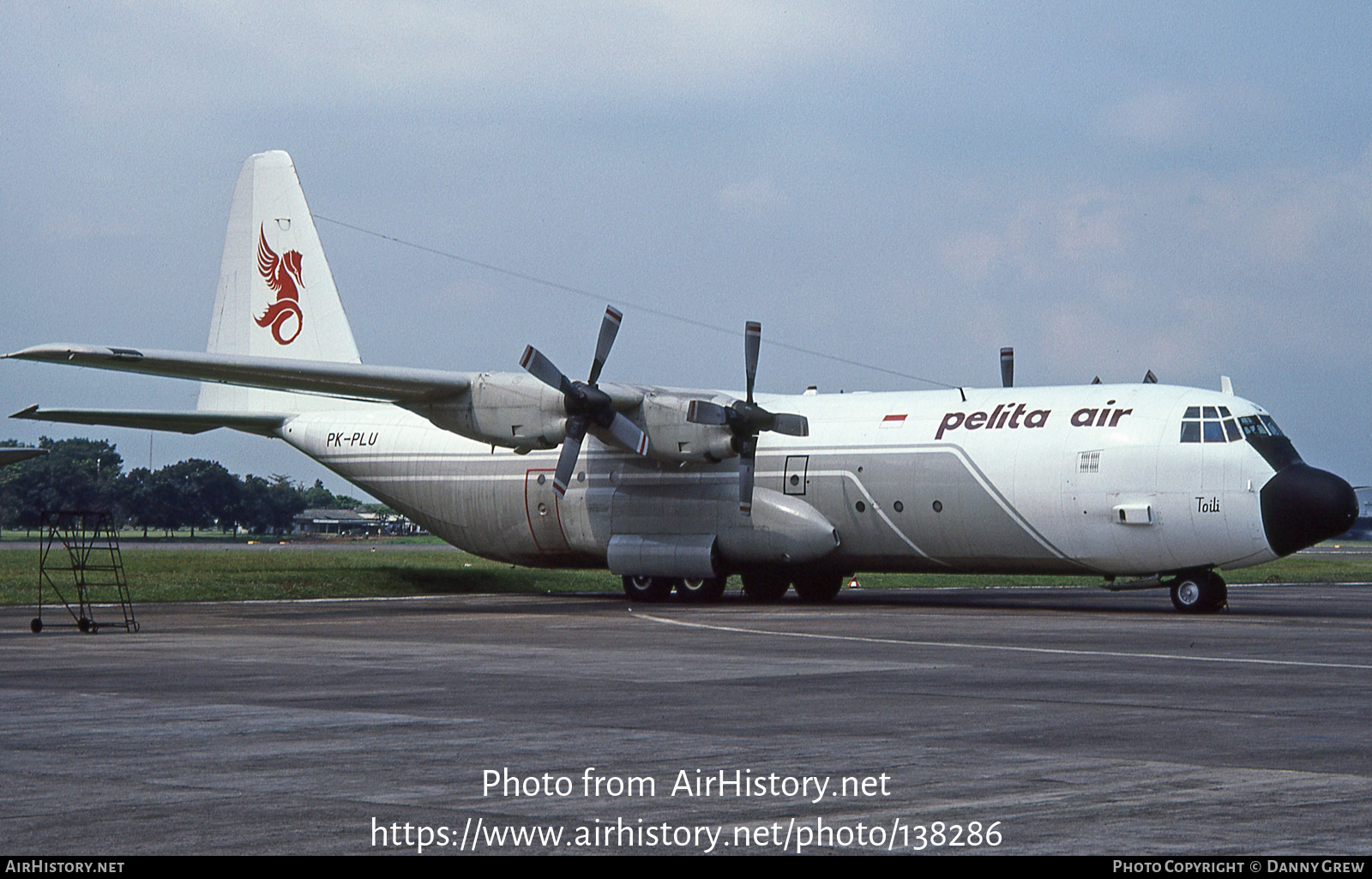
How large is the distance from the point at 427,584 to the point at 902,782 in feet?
106

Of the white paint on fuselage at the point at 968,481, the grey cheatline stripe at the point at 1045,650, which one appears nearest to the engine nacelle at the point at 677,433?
the white paint on fuselage at the point at 968,481

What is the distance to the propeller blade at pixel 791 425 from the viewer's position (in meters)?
30.2

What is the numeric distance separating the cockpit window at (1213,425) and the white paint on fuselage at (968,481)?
0.17 metres

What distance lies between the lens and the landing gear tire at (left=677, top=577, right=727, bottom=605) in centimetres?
3291

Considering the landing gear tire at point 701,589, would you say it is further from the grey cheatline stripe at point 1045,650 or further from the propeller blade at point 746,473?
the grey cheatline stripe at point 1045,650

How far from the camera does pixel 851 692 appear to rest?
44.9 ft

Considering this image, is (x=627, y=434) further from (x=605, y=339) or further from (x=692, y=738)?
(x=692, y=738)

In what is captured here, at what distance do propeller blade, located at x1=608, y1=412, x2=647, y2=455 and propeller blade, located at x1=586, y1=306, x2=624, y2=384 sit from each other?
3.28 ft

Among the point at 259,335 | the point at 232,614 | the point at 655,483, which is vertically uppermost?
the point at 259,335

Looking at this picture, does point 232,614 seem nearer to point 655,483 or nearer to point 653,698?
point 655,483

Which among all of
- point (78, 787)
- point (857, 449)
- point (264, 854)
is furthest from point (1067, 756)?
point (857, 449)

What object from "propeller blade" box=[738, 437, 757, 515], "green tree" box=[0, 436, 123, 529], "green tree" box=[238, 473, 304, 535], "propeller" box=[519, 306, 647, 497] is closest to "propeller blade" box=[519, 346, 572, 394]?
"propeller" box=[519, 306, 647, 497]

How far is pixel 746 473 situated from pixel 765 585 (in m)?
4.17

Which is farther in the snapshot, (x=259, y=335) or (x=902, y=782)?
(x=259, y=335)
